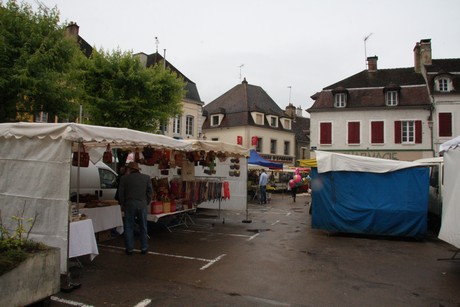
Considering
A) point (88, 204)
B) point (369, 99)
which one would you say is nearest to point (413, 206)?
point (88, 204)

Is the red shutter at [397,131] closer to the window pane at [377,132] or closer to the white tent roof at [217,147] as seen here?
the window pane at [377,132]

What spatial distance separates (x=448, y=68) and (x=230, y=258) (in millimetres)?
30241

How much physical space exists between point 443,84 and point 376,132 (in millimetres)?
6173

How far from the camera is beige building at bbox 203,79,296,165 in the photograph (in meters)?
36.8

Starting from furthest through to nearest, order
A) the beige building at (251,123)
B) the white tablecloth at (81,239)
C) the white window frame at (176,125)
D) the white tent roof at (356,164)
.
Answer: the beige building at (251,123)
the white window frame at (176,125)
the white tent roof at (356,164)
the white tablecloth at (81,239)

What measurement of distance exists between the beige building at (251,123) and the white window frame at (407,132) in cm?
1358

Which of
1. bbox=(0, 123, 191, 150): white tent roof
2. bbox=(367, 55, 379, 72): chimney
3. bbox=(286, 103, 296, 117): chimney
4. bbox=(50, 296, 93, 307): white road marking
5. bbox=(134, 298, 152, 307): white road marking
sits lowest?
bbox=(50, 296, 93, 307): white road marking

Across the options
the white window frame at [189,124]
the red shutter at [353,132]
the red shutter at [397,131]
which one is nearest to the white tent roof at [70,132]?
the white window frame at [189,124]

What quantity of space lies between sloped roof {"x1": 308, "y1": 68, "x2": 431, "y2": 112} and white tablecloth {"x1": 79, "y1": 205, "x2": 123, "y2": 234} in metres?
25.3

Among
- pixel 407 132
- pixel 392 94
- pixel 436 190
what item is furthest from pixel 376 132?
pixel 436 190

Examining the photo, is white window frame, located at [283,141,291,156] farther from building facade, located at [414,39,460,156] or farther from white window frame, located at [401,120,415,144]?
building facade, located at [414,39,460,156]

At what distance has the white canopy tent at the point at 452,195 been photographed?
20.1 feet

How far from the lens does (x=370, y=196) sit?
915 cm

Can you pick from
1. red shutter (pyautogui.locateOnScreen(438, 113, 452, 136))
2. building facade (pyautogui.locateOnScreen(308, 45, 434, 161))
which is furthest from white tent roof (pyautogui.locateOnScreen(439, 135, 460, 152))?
red shutter (pyautogui.locateOnScreen(438, 113, 452, 136))
